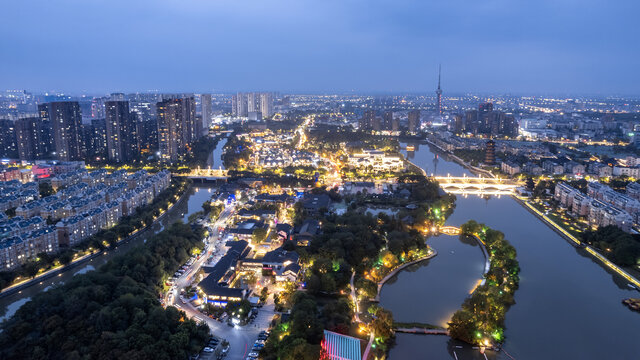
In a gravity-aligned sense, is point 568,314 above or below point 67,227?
below

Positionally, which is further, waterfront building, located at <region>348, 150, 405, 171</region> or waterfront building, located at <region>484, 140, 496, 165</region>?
waterfront building, located at <region>484, 140, 496, 165</region>

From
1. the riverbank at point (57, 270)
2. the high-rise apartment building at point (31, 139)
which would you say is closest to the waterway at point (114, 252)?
the riverbank at point (57, 270)

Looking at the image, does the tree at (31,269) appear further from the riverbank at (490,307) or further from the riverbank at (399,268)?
Result: the riverbank at (490,307)

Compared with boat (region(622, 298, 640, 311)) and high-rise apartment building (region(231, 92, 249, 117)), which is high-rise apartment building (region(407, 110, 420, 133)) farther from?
boat (region(622, 298, 640, 311))

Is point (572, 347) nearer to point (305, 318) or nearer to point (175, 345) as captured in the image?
point (305, 318)

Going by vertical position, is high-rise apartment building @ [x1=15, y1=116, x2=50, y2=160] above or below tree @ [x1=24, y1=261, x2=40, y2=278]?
above

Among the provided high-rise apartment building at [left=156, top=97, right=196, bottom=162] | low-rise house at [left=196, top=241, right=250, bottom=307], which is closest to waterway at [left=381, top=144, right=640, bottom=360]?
low-rise house at [left=196, top=241, right=250, bottom=307]

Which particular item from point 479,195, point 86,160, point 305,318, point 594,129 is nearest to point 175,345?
point 305,318
